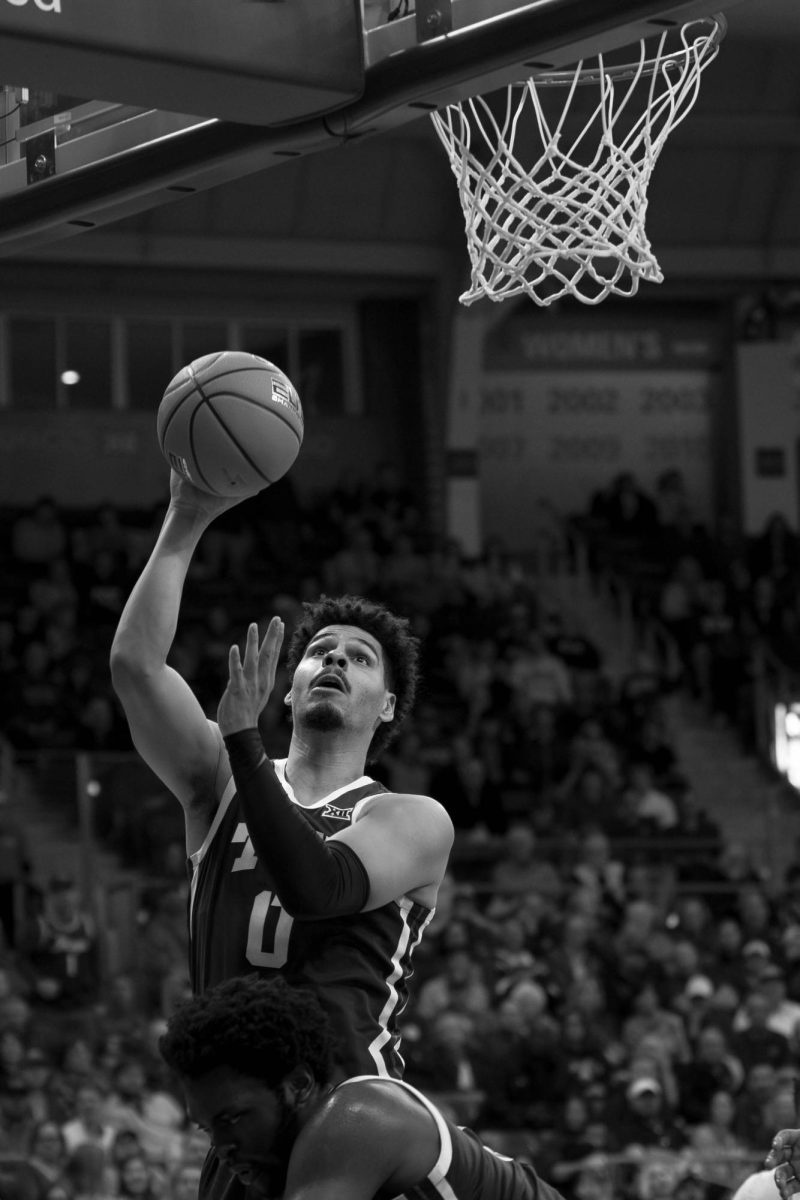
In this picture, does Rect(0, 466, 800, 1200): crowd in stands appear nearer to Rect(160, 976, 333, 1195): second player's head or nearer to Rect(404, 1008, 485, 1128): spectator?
Rect(404, 1008, 485, 1128): spectator

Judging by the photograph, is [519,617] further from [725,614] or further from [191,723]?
[191,723]

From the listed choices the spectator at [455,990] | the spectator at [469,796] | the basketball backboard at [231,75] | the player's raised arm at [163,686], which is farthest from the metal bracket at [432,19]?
the spectator at [469,796]

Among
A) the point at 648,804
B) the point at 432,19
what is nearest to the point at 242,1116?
the point at 432,19

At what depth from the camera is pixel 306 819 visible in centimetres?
363

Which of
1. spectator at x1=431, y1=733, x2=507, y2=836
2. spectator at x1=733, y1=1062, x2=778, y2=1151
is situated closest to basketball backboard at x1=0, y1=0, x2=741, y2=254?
spectator at x1=733, y1=1062, x2=778, y2=1151

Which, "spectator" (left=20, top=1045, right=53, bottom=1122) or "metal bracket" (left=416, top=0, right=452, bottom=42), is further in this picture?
"spectator" (left=20, top=1045, right=53, bottom=1122)

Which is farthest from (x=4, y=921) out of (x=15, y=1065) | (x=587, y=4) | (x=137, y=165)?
(x=587, y=4)

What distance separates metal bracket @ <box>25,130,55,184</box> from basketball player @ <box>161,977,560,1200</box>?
215cm

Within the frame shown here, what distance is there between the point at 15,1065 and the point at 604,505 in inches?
431

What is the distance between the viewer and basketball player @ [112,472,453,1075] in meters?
3.59

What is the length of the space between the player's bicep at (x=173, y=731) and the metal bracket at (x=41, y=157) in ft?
4.22

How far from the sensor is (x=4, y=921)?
11.4m

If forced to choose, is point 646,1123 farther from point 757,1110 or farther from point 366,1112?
point 366,1112

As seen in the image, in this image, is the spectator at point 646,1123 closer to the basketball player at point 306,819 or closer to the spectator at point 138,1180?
the spectator at point 138,1180
